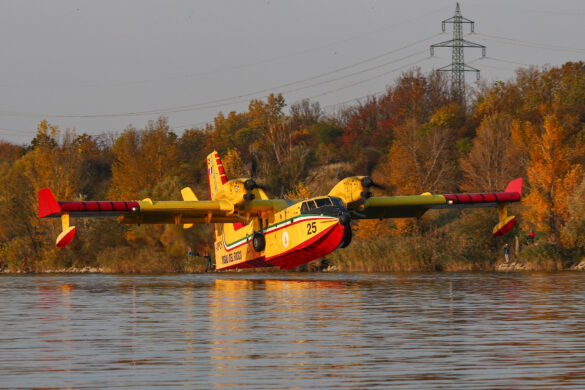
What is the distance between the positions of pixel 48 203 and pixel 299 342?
28.7m

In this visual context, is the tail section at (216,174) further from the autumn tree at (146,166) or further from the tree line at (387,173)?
the autumn tree at (146,166)

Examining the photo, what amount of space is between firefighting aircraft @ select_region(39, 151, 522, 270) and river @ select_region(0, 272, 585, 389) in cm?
1072

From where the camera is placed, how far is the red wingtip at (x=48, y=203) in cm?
4119

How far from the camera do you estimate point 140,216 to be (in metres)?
44.2

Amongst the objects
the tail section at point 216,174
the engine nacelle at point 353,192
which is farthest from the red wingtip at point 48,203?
the engine nacelle at point 353,192

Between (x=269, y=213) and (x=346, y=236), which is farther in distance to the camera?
(x=269, y=213)

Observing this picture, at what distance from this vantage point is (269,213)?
139 feet

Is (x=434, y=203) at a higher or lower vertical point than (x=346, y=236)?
higher

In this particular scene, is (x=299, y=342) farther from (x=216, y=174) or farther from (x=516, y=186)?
(x=516, y=186)

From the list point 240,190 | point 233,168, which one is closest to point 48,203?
point 240,190

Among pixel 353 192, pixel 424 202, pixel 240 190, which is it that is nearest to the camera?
pixel 353 192

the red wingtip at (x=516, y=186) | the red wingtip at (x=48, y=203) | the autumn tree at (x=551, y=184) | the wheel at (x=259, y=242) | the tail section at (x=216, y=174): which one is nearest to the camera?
the red wingtip at (x=48, y=203)

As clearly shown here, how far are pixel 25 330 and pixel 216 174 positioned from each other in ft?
105

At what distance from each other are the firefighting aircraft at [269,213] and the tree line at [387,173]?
318 centimetres
